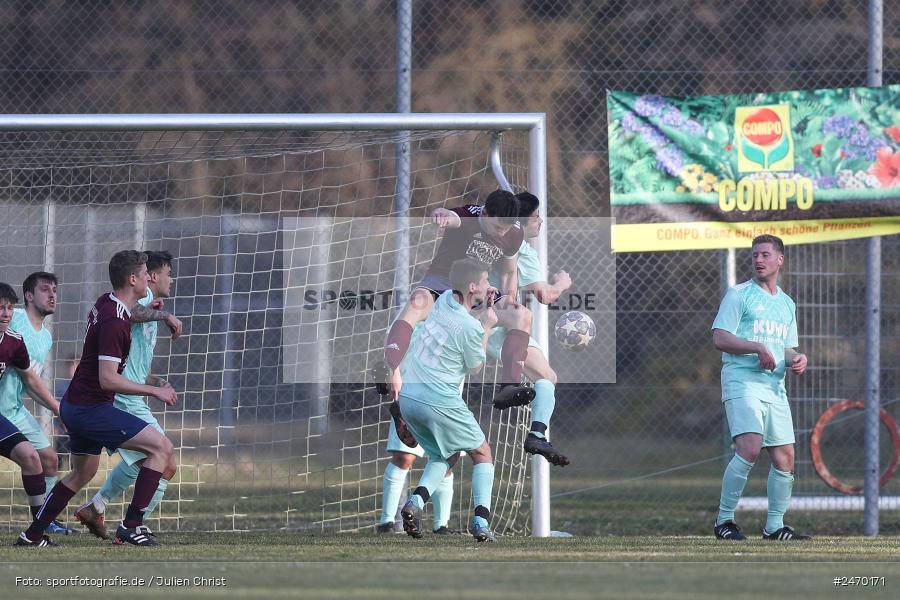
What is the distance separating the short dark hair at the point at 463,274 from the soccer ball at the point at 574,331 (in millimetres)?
1244

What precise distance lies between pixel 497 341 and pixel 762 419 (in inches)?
66.0

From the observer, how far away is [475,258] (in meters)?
8.60

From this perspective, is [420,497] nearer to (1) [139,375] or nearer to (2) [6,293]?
(1) [139,375]

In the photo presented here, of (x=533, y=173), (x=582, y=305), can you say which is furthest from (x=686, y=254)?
(x=533, y=173)

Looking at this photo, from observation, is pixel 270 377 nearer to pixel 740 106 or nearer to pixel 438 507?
pixel 438 507

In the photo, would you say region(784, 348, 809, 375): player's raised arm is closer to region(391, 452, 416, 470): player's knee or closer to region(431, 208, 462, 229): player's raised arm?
region(431, 208, 462, 229): player's raised arm

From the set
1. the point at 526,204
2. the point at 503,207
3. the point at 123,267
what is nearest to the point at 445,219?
the point at 503,207

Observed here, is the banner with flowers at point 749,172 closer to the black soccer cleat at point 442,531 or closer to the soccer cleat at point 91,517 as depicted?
the black soccer cleat at point 442,531

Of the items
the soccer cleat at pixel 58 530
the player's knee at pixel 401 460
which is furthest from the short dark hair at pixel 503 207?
the soccer cleat at pixel 58 530

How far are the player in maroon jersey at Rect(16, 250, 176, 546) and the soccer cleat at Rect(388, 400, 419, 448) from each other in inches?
55.1

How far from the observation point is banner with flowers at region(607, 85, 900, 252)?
32.3 feet

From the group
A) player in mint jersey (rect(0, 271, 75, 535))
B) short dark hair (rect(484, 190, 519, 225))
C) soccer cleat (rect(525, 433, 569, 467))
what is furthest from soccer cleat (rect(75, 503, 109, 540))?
short dark hair (rect(484, 190, 519, 225))

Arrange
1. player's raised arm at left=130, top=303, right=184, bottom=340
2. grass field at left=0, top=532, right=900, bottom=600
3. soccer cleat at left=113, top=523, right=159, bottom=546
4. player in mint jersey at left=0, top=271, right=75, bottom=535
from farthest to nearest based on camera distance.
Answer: player in mint jersey at left=0, top=271, right=75, bottom=535 → player's raised arm at left=130, top=303, right=184, bottom=340 → soccer cleat at left=113, top=523, right=159, bottom=546 → grass field at left=0, top=532, right=900, bottom=600

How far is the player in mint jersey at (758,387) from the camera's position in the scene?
8.49 meters
